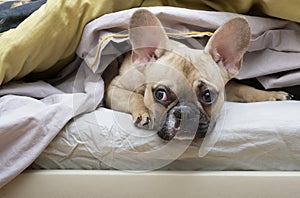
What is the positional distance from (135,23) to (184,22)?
0.53ft

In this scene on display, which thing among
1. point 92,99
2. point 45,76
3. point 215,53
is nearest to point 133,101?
point 92,99

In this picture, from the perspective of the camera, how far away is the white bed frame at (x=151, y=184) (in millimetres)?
834

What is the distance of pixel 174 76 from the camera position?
83 cm

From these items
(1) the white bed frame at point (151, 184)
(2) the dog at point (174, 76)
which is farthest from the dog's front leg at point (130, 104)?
(1) the white bed frame at point (151, 184)

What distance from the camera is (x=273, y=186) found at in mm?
833

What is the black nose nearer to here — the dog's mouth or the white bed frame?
the dog's mouth

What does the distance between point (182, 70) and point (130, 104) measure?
0.49 feet

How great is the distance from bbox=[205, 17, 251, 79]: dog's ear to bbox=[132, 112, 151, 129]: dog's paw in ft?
0.61

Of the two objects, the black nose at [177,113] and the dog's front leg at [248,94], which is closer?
the black nose at [177,113]

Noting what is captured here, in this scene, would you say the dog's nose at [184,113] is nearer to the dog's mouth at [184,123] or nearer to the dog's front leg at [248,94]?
the dog's mouth at [184,123]

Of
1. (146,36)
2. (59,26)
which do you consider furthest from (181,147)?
(59,26)

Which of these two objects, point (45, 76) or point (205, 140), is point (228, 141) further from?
point (45, 76)

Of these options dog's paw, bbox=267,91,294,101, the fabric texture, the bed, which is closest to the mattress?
the bed

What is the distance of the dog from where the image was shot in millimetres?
822
